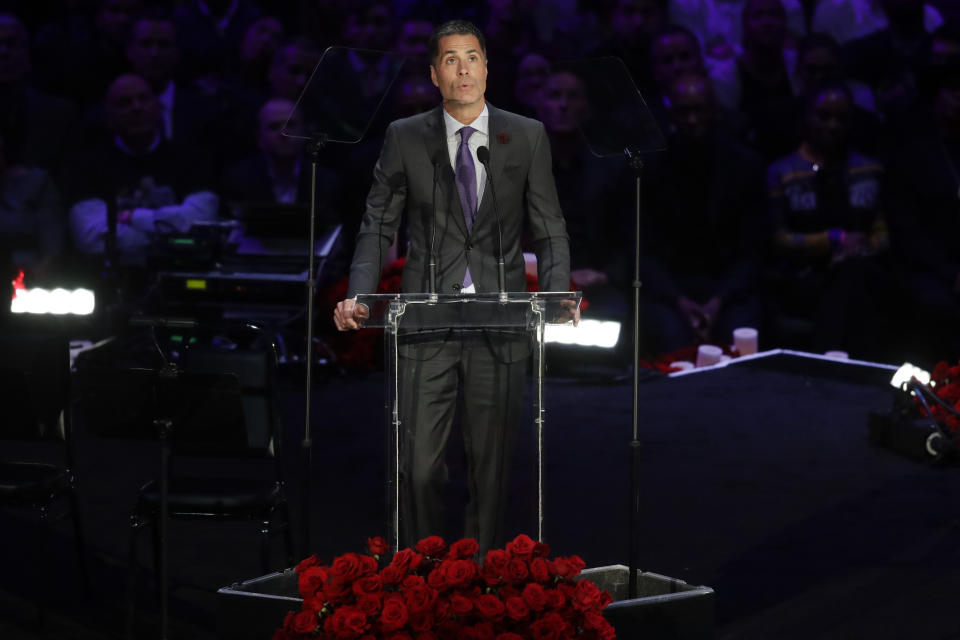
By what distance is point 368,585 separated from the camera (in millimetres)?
2611

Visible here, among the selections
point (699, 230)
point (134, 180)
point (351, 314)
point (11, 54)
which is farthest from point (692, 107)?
point (351, 314)

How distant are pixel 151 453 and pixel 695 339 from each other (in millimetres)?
3138

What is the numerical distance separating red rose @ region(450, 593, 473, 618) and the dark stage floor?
522mm

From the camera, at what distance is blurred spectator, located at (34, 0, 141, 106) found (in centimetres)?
822

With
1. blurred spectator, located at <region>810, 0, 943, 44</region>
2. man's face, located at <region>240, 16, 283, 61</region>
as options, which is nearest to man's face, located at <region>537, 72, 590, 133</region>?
man's face, located at <region>240, 16, 283, 61</region>

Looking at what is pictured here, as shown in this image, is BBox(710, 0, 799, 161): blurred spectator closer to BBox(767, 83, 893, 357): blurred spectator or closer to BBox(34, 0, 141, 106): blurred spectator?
BBox(767, 83, 893, 357): blurred spectator

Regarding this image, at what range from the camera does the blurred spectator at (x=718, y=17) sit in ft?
27.3

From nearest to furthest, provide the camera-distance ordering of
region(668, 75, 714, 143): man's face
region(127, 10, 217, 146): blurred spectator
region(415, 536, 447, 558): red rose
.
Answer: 1. region(415, 536, 447, 558): red rose
2. region(668, 75, 714, 143): man's face
3. region(127, 10, 217, 146): blurred spectator

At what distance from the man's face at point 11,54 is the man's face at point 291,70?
1.41 meters

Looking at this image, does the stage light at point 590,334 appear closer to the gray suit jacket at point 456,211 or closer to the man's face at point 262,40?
the man's face at point 262,40

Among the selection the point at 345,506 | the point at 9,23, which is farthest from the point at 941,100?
the point at 9,23

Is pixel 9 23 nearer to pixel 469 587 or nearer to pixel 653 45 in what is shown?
pixel 653 45

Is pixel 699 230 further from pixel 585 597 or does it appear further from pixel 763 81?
pixel 585 597

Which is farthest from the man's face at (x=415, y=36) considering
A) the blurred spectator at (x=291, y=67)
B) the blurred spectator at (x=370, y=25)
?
the blurred spectator at (x=291, y=67)
